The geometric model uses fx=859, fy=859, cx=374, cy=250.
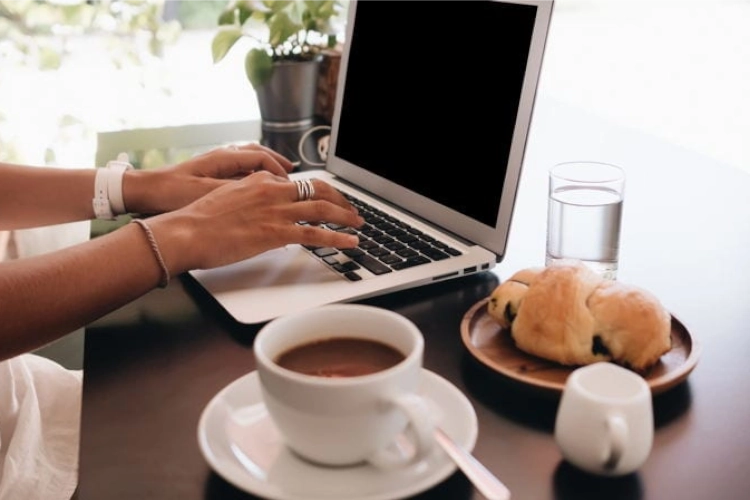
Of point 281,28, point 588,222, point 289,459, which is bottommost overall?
point 289,459

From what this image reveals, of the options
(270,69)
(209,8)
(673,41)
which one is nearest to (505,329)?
(270,69)

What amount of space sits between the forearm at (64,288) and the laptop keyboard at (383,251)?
203mm

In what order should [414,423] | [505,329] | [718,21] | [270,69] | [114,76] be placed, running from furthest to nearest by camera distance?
[718,21] → [114,76] → [270,69] → [505,329] → [414,423]

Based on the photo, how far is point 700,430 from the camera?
0.64 meters

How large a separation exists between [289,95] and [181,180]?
1.65 feet

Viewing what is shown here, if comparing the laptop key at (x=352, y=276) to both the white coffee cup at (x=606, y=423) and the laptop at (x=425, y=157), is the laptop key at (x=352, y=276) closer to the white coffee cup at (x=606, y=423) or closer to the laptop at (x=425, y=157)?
the laptop at (x=425, y=157)

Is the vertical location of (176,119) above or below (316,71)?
below

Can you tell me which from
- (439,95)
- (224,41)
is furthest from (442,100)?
(224,41)

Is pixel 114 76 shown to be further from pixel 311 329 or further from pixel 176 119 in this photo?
pixel 311 329

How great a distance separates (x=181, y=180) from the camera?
1073 mm

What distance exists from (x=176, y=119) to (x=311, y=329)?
189 cm

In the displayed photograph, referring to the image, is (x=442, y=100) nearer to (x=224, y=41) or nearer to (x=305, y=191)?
(x=305, y=191)

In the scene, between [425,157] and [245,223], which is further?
[425,157]

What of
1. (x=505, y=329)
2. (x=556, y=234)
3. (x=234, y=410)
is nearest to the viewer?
(x=234, y=410)
